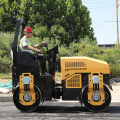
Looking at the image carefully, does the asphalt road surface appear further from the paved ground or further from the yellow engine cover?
the yellow engine cover

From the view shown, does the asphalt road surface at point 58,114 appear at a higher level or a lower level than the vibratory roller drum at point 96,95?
lower

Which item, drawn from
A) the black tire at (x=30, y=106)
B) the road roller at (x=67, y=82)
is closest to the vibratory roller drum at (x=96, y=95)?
the road roller at (x=67, y=82)

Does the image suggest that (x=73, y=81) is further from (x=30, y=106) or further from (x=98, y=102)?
(x=30, y=106)

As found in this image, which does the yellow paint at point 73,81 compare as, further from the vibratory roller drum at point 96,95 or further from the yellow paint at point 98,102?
the yellow paint at point 98,102

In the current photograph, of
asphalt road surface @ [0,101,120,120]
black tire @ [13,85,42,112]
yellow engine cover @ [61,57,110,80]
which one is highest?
yellow engine cover @ [61,57,110,80]

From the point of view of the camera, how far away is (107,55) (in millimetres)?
15961

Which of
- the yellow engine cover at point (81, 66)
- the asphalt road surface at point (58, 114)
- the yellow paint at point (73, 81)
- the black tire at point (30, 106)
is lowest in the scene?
the asphalt road surface at point (58, 114)

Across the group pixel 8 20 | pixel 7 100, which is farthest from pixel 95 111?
pixel 8 20

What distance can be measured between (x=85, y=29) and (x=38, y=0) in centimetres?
565

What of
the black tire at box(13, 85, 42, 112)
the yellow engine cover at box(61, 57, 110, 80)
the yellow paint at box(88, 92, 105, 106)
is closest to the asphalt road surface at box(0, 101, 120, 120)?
the black tire at box(13, 85, 42, 112)

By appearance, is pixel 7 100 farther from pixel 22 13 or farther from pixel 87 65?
pixel 22 13

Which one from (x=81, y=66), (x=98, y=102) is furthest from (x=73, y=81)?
(x=98, y=102)

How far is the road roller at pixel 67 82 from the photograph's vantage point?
6184mm

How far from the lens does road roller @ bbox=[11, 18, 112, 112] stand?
618 cm
